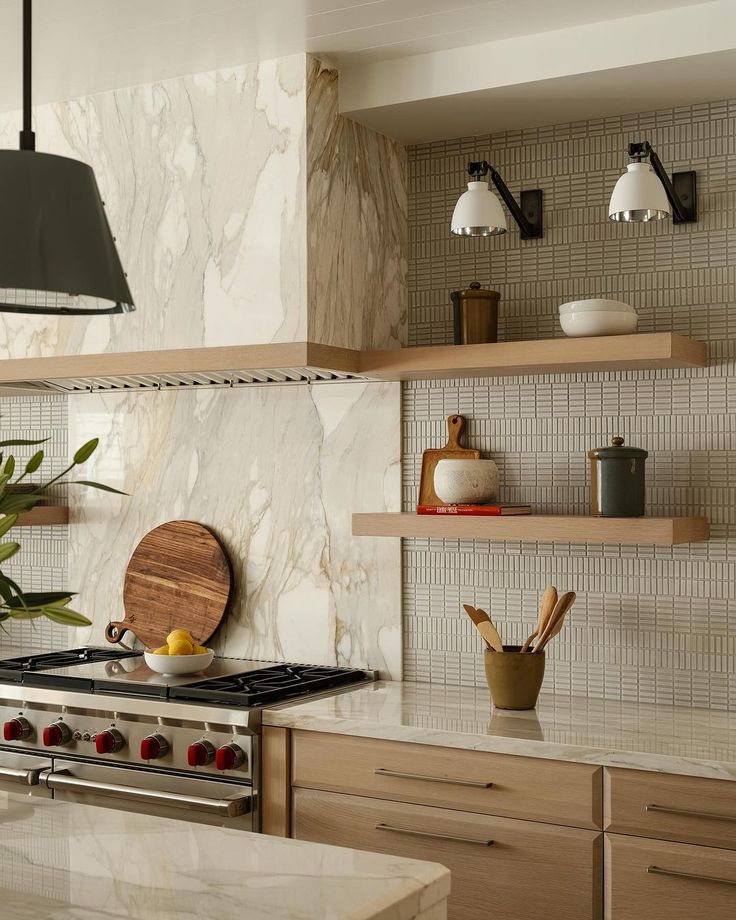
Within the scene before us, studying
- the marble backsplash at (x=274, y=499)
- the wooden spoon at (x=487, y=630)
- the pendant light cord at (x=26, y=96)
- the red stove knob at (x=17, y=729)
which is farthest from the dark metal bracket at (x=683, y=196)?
the red stove knob at (x=17, y=729)

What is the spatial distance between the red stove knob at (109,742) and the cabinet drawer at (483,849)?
0.53 meters

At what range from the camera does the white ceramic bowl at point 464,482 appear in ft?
9.76

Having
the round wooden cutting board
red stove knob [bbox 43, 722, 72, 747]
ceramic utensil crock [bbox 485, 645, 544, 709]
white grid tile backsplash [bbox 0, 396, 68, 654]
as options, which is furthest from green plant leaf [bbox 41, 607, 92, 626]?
white grid tile backsplash [bbox 0, 396, 68, 654]

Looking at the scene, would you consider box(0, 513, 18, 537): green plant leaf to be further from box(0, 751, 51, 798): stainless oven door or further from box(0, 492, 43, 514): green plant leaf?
box(0, 751, 51, 798): stainless oven door

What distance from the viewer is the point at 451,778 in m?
2.53

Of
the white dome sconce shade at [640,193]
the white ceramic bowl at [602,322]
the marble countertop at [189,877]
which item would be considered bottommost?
the marble countertop at [189,877]

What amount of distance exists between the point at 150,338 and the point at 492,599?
1219mm

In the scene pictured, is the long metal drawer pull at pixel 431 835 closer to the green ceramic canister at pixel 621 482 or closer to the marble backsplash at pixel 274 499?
the marble backsplash at pixel 274 499

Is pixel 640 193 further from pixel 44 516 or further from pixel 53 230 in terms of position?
pixel 44 516

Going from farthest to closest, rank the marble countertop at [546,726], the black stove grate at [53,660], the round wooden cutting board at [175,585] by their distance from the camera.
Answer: the round wooden cutting board at [175,585], the black stove grate at [53,660], the marble countertop at [546,726]

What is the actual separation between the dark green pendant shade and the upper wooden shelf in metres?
1.39

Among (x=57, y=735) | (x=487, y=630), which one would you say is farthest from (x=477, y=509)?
(x=57, y=735)

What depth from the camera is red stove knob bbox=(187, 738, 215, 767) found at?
107 inches

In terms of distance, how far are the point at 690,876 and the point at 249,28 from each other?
2211 millimetres
